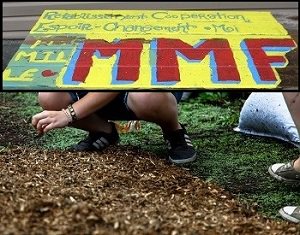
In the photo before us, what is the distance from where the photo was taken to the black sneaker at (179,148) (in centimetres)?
310

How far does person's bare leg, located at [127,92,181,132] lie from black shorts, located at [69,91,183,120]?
0.10 ft

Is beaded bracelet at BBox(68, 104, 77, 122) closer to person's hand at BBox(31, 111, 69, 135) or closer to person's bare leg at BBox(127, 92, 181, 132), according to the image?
person's hand at BBox(31, 111, 69, 135)

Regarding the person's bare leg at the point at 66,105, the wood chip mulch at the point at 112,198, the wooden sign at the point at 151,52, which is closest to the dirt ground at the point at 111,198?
the wood chip mulch at the point at 112,198

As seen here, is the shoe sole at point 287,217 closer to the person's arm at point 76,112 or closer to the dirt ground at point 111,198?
the dirt ground at point 111,198

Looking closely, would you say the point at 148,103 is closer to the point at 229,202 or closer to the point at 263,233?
the point at 229,202

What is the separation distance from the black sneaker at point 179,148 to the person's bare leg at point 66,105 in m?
Result: 0.27

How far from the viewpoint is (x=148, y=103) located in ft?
9.66

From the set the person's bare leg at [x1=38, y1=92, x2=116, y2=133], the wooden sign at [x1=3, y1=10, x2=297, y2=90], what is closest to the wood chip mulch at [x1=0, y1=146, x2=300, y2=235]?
the person's bare leg at [x1=38, y1=92, x2=116, y2=133]

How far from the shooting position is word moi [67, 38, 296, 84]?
110 inches

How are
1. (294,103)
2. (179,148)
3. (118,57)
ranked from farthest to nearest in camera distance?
1. (179,148)
2. (118,57)
3. (294,103)

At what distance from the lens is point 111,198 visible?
2.39 meters

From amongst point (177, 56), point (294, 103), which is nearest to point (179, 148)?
point (177, 56)

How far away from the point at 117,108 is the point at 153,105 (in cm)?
18

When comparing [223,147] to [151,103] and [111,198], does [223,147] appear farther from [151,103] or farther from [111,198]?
[111,198]
